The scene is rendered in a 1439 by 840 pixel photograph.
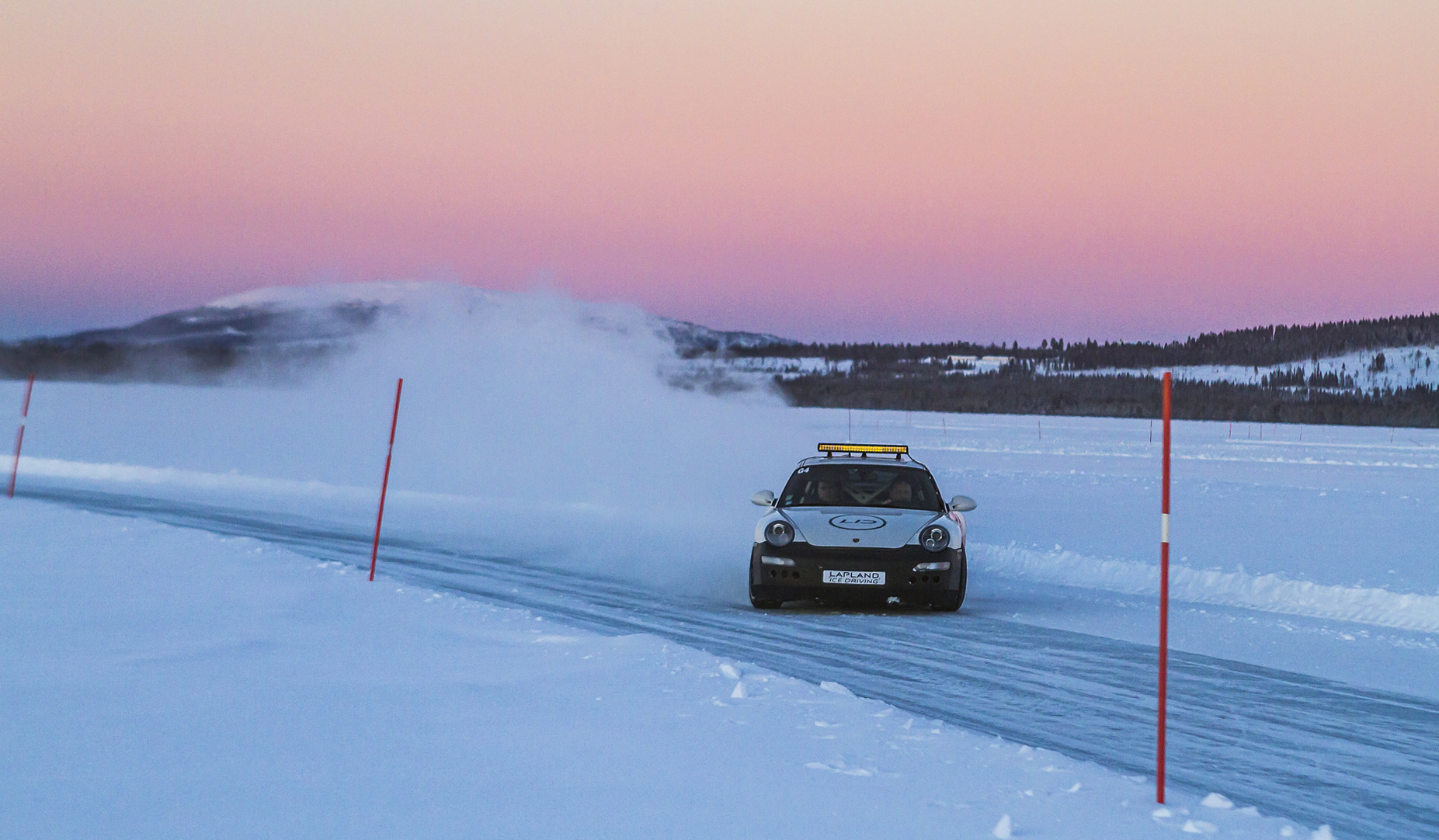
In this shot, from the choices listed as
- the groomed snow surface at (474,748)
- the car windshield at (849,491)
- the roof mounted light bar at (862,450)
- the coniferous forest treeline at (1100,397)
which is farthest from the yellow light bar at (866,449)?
the coniferous forest treeline at (1100,397)

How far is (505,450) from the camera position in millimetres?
33875

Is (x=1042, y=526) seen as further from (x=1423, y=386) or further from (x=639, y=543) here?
(x=1423, y=386)

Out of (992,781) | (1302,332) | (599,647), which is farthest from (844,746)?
(1302,332)

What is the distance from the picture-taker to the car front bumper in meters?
11.1

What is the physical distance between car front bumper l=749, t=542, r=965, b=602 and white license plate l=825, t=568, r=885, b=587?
2cm

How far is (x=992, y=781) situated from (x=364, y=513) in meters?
17.8

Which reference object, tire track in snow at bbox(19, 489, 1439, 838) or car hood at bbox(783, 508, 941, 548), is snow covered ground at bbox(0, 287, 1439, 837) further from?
car hood at bbox(783, 508, 941, 548)

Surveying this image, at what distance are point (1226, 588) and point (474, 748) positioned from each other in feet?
32.5

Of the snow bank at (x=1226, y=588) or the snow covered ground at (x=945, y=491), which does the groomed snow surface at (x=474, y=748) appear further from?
the snow bank at (x=1226, y=588)

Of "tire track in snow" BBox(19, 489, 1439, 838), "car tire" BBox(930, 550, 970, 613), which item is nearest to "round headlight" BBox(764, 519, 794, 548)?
"tire track in snow" BBox(19, 489, 1439, 838)

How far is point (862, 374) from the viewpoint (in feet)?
552

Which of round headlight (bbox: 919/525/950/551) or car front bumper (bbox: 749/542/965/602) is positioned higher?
round headlight (bbox: 919/525/950/551)

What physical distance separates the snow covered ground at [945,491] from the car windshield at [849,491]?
3.77ft

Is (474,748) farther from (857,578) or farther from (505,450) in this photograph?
(505,450)
